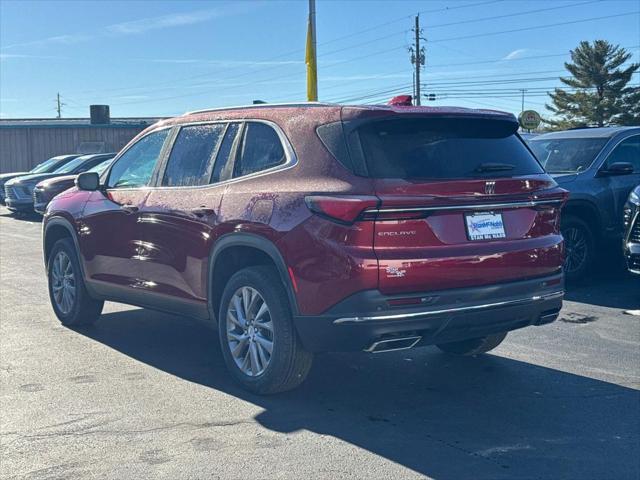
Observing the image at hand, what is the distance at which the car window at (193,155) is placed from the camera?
607 cm

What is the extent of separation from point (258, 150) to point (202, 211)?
598 mm

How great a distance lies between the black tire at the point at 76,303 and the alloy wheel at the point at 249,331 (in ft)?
7.73

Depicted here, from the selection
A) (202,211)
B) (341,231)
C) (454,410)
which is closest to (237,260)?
(202,211)

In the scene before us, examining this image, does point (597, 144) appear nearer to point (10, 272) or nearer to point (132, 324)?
point (132, 324)

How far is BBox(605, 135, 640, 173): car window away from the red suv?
4.53 m

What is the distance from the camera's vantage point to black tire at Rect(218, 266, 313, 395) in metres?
5.18

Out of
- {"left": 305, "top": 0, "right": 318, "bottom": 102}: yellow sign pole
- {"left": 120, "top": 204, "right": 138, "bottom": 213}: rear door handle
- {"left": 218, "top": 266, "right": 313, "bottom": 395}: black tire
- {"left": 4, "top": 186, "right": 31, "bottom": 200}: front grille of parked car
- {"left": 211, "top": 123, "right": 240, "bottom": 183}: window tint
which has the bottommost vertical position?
{"left": 218, "top": 266, "right": 313, "bottom": 395}: black tire

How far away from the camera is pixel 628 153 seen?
10.1 meters

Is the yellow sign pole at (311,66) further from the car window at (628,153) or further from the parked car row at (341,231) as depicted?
the parked car row at (341,231)

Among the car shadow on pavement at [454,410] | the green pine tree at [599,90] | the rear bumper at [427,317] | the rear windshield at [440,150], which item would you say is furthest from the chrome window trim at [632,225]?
the green pine tree at [599,90]

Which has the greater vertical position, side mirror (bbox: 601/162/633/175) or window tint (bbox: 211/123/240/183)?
window tint (bbox: 211/123/240/183)

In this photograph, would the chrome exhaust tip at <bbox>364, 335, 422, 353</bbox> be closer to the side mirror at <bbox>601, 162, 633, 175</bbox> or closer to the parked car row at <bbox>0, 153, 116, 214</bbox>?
the side mirror at <bbox>601, 162, 633, 175</bbox>

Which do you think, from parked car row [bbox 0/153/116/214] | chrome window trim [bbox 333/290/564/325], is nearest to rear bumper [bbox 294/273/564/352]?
chrome window trim [bbox 333/290/564/325]

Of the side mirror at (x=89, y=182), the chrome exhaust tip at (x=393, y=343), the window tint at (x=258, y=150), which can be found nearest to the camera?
the chrome exhaust tip at (x=393, y=343)
